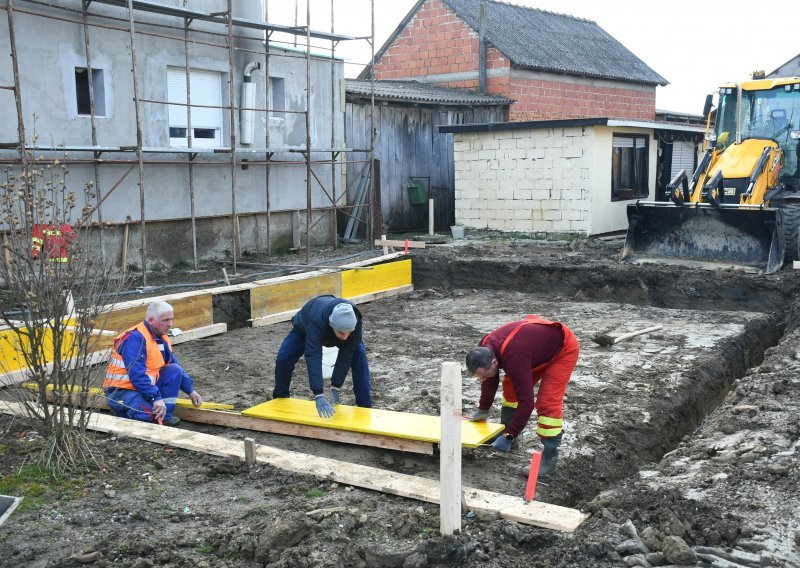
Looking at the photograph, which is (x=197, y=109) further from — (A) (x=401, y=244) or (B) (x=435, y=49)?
(B) (x=435, y=49)

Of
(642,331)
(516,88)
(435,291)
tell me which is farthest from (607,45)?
(642,331)

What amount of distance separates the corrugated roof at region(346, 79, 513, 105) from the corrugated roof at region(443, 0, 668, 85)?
1.53m

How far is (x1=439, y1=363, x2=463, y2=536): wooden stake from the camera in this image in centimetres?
429

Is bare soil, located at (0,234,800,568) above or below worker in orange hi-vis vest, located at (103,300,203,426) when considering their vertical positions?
below

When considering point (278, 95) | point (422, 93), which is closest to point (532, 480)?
point (278, 95)

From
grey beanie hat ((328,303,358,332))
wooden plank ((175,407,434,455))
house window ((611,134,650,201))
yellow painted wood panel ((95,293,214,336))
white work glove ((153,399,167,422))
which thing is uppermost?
house window ((611,134,650,201))

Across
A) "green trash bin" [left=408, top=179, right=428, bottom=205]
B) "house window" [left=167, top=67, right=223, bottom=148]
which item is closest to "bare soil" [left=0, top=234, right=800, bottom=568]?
"house window" [left=167, top=67, right=223, bottom=148]

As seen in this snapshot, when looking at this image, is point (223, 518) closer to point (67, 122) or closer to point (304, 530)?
point (304, 530)

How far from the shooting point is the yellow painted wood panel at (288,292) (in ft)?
37.3

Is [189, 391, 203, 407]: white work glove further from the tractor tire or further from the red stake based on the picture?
the tractor tire

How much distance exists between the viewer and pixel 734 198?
46.2 feet

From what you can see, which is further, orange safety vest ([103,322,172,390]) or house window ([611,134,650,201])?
house window ([611,134,650,201])

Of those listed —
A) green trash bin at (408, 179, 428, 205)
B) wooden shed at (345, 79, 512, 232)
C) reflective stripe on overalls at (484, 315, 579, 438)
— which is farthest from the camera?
green trash bin at (408, 179, 428, 205)

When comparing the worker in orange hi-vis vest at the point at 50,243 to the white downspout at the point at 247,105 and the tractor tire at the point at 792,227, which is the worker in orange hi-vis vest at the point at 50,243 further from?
the tractor tire at the point at 792,227
